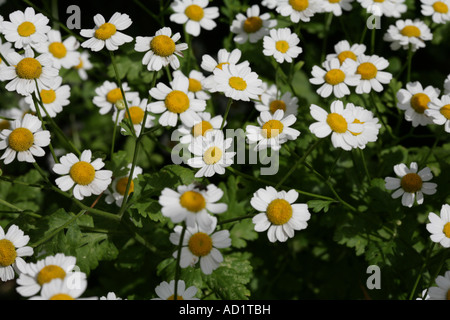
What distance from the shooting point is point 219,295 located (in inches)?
98.0

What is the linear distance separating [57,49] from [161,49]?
1.32m

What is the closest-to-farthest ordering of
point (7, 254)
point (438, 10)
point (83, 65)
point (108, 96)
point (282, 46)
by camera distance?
point (7, 254) < point (282, 46) < point (108, 96) < point (438, 10) < point (83, 65)

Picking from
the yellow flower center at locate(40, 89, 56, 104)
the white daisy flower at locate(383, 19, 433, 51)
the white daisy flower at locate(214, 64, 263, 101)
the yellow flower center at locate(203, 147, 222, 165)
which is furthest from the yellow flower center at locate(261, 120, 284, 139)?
the yellow flower center at locate(40, 89, 56, 104)

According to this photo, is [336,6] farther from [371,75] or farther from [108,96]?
[108,96]

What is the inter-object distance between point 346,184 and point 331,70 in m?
0.79

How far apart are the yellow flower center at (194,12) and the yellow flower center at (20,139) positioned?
1.38 m

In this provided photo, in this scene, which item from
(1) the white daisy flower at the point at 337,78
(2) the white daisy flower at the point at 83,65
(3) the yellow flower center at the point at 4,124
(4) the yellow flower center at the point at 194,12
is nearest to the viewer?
(1) the white daisy flower at the point at 337,78

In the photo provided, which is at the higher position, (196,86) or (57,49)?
(57,49)

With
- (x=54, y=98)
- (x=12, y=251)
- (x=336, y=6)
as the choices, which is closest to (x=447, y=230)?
(x=336, y=6)

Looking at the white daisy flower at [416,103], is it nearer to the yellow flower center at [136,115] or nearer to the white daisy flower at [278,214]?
the white daisy flower at [278,214]

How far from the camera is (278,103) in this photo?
2.90m

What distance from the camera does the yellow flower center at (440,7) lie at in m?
3.19

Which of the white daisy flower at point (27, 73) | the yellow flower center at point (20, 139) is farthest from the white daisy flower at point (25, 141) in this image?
the white daisy flower at point (27, 73)
